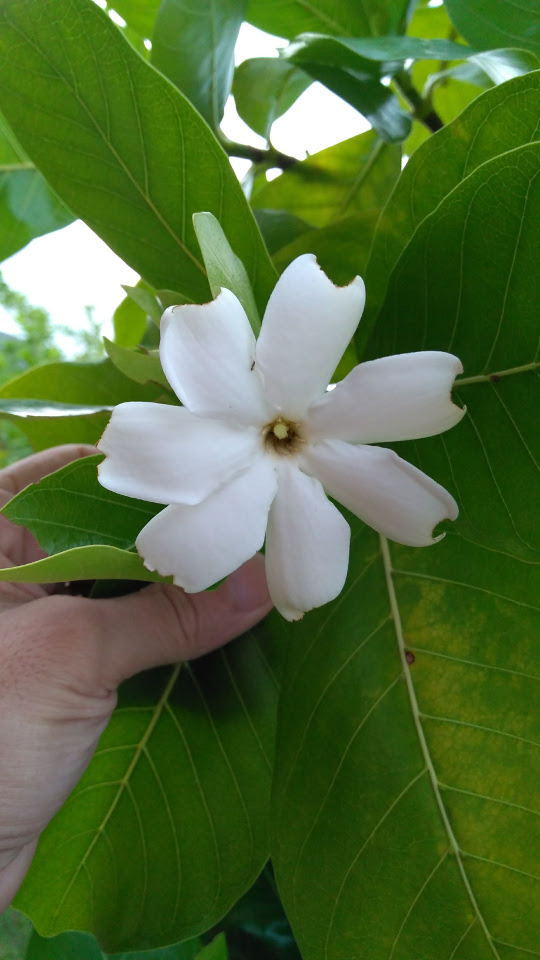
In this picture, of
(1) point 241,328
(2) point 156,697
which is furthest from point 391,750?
(1) point 241,328

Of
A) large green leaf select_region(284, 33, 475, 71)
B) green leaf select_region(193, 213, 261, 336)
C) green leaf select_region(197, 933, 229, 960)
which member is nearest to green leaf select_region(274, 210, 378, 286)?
large green leaf select_region(284, 33, 475, 71)

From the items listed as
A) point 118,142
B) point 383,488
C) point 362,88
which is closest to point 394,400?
point 383,488

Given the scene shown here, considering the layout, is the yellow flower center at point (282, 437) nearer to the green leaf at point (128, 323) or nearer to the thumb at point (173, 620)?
the thumb at point (173, 620)

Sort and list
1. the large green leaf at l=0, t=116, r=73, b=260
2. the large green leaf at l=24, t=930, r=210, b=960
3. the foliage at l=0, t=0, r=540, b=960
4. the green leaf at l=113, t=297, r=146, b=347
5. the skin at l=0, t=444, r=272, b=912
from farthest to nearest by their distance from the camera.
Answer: the green leaf at l=113, t=297, r=146, b=347, the large green leaf at l=0, t=116, r=73, b=260, the large green leaf at l=24, t=930, r=210, b=960, the skin at l=0, t=444, r=272, b=912, the foliage at l=0, t=0, r=540, b=960

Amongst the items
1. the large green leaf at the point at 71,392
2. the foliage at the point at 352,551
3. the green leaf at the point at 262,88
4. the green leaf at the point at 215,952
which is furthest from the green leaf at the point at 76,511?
the green leaf at the point at 262,88

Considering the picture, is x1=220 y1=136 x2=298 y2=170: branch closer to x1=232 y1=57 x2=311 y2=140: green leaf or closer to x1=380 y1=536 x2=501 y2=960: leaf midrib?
x1=232 y1=57 x2=311 y2=140: green leaf

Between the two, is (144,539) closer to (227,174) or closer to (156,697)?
(227,174)
